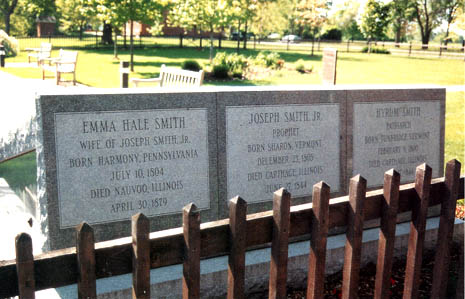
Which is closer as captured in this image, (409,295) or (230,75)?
(409,295)

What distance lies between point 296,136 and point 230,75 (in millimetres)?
17450

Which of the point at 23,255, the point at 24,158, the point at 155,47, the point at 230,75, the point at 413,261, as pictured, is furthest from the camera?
the point at 155,47

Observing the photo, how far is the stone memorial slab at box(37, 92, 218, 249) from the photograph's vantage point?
13.2 feet

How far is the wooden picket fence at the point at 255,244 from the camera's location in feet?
6.10

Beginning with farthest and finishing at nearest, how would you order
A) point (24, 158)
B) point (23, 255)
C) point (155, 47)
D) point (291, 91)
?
point (155, 47) → point (24, 158) → point (291, 91) → point (23, 255)

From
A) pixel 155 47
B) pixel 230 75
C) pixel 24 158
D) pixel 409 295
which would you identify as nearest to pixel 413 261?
pixel 409 295

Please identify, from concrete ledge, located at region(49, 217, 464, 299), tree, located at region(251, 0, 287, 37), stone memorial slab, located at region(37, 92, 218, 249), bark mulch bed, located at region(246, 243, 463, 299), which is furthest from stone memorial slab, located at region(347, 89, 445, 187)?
tree, located at region(251, 0, 287, 37)

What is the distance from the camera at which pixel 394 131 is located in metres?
5.63

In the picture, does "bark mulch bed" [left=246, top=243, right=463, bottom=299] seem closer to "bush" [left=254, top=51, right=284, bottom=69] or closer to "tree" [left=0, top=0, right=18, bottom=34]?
"bush" [left=254, top=51, right=284, bottom=69]

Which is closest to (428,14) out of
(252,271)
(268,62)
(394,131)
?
(268,62)

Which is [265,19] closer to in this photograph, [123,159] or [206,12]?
[206,12]

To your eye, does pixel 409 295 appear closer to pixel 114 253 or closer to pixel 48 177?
pixel 114 253

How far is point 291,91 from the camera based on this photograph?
4938mm

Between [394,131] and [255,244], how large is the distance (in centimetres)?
378
